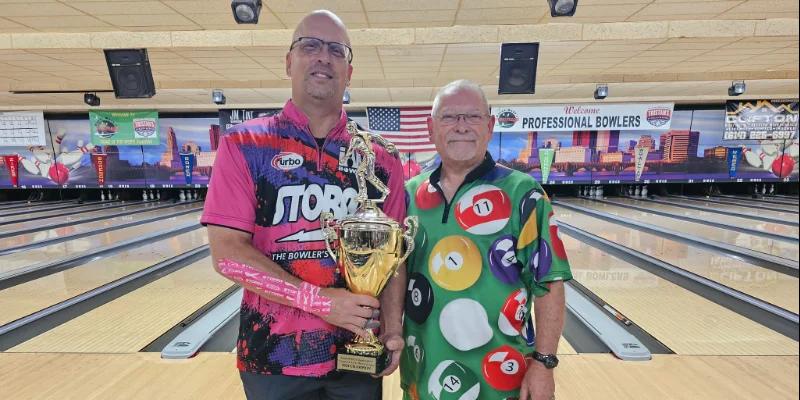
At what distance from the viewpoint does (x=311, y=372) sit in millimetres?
1026

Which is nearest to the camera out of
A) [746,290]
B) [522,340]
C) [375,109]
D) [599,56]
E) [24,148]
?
[522,340]

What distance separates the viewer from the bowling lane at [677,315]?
7.81ft

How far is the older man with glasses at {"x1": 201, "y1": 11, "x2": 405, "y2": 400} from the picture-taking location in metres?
0.99

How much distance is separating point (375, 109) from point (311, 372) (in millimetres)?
8492

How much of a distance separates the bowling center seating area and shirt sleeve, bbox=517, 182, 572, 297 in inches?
1.7

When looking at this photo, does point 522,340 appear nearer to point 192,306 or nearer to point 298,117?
point 298,117

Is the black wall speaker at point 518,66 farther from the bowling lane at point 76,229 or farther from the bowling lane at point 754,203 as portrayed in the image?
the bowling lane at point 754,203

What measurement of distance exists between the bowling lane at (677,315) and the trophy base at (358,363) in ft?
7.00

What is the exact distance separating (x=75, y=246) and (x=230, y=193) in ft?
18.0

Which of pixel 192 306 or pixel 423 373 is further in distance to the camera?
pixel 192 306

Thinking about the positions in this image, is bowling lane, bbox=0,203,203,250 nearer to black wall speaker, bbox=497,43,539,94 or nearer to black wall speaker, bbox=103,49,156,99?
black wall speaker, bbox=103,49,156,99

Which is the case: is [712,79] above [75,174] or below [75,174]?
above

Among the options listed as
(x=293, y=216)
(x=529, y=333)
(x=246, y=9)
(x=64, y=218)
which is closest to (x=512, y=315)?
(x=529, y=333)

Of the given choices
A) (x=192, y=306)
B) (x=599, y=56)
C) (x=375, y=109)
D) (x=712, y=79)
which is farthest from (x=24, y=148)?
(x=712, y=79)
